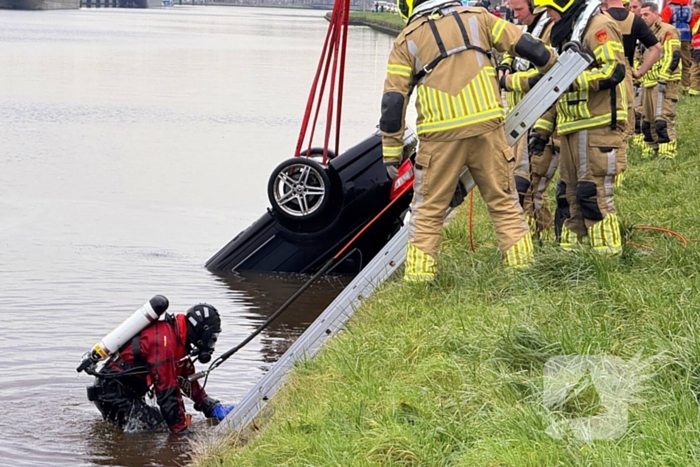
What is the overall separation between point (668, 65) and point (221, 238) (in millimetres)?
5491

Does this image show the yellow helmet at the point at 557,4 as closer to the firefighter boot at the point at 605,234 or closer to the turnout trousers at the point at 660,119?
the firefighter boot at the point at 605,234

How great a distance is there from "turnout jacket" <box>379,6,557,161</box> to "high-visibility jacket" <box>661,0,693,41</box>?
11.9 meters

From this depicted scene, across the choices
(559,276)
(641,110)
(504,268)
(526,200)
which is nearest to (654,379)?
(559,276)

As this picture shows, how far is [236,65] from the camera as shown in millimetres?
45281

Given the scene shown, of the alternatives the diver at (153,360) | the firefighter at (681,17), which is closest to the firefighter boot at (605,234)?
the diver at (153,360)

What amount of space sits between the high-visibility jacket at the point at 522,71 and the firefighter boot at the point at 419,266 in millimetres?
1277

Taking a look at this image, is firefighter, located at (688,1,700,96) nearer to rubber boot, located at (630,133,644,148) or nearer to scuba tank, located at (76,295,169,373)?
rubber boot, located at (630,133,644,148)

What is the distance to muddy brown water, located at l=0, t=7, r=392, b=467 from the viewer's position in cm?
744

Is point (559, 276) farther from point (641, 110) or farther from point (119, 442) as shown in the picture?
point (641, 110)

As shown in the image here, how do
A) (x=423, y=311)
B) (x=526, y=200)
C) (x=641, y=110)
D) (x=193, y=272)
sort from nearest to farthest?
(x=423, y=311) → (x=526, y=200) → (x=193, y=272) → (x=641, y=110)

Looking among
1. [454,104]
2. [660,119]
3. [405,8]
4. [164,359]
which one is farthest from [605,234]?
[660,119]

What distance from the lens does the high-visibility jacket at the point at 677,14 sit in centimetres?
1741

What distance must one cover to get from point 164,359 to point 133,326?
26 cm

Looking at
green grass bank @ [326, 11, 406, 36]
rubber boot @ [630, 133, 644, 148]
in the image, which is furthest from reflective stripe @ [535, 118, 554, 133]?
green grass bank @ [326, 11, 406, 36]
